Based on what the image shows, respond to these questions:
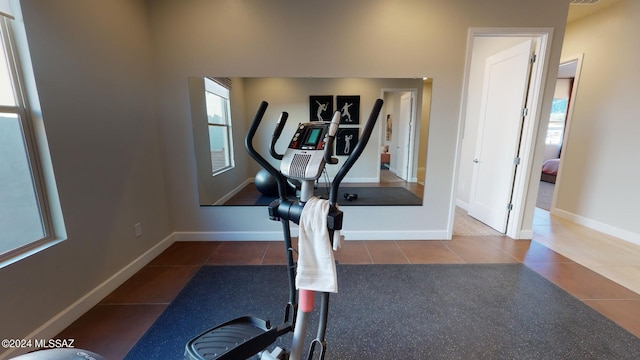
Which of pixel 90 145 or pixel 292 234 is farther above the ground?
pixel 90 145

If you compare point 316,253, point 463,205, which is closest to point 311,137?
point 316,253

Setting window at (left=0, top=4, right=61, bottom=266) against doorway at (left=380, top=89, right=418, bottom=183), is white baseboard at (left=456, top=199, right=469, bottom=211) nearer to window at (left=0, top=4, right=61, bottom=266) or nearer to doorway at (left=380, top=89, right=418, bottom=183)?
doorway at (left=380, top=89, right=418, bottom=183)

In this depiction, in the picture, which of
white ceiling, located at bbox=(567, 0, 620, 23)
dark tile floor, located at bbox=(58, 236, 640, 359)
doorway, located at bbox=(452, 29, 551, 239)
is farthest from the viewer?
white ceiling, located at bbox=(567, 0, 620, 23)

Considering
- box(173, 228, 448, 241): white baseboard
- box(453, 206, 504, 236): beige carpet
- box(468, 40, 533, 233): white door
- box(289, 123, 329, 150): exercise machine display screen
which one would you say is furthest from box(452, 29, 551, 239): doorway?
box(289, 123, 329, 150): exercise machine display screen

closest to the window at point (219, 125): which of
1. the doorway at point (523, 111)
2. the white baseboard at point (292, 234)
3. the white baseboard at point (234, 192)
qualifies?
the white baseboard at point (234, 192)

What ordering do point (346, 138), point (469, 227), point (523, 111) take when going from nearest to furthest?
point (523, 111), point (346, 138), point (469, 227)

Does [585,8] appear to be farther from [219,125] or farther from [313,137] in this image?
[219,125]

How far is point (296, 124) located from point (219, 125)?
0.93 meters

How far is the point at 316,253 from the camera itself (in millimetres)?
1042

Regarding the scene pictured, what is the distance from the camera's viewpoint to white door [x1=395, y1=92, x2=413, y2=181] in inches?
127

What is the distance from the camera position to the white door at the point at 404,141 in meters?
3.23

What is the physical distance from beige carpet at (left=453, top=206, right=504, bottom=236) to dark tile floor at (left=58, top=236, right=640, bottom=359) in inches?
6.2

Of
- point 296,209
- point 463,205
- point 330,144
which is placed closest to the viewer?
point 330,144

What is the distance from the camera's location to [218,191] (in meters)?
3.06
